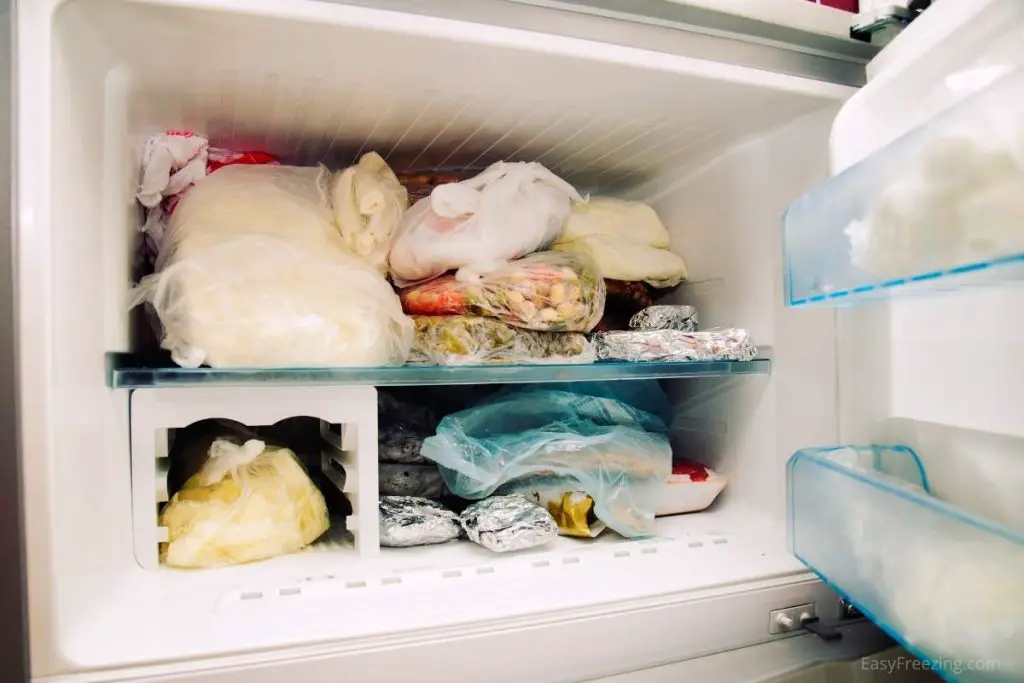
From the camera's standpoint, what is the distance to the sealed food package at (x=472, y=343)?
3.07 ft

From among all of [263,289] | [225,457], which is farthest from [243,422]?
[263,289]

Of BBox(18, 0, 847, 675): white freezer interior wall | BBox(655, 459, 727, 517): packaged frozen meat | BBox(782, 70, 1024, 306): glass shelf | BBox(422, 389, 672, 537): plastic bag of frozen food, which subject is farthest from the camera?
BBox(655, 459, 727, 517): packaged frozen meat

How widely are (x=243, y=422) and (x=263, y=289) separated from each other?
0.18 meters

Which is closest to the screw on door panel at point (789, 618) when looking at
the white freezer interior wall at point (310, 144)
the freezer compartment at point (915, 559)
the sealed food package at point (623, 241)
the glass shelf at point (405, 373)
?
the freezer compartment at point (915, 559)

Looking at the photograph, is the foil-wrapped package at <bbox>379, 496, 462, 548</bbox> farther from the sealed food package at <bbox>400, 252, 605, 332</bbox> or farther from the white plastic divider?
the sealed food package at <bbox>400, 252, 605, 332</bbox>

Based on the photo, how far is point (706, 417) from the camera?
46.6 inches

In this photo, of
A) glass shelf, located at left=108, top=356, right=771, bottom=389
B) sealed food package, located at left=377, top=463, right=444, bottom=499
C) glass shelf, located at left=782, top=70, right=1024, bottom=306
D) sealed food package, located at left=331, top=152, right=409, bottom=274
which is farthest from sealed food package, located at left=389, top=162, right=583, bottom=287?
glass shelf, located at left=782, top=70, right=1024, bottom=306

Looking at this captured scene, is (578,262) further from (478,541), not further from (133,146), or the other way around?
(133,146)

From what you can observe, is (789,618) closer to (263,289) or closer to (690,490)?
(690,490)

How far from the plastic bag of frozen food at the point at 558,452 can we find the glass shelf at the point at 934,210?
17.2 inches

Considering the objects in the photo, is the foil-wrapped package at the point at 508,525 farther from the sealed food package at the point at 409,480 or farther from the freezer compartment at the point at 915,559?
the freezer compartment at the point at 915,559

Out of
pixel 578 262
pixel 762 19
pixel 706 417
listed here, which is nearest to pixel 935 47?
pixel 762 19

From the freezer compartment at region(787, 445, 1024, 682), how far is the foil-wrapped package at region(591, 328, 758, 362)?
238 mm

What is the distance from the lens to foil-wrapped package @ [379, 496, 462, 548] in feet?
2.99
